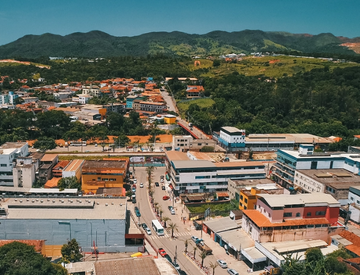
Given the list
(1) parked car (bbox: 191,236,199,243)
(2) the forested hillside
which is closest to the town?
(1) parked car (bbox: 191,236,199,243)

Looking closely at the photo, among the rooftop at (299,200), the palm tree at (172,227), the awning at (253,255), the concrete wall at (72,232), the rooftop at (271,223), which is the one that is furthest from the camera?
the palm tree at (172,227)

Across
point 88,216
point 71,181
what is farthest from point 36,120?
point 88,216

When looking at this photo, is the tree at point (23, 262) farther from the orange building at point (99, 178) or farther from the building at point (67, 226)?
the orange building at point (99, 178)

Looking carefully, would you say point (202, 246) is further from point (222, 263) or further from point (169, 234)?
point (169, 234)

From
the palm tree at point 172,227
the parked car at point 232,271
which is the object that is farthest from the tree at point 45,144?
the parked car at point 232,271

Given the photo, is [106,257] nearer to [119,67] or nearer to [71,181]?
[71,181]

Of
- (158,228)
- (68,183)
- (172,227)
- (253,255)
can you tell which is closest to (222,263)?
(253,255)
